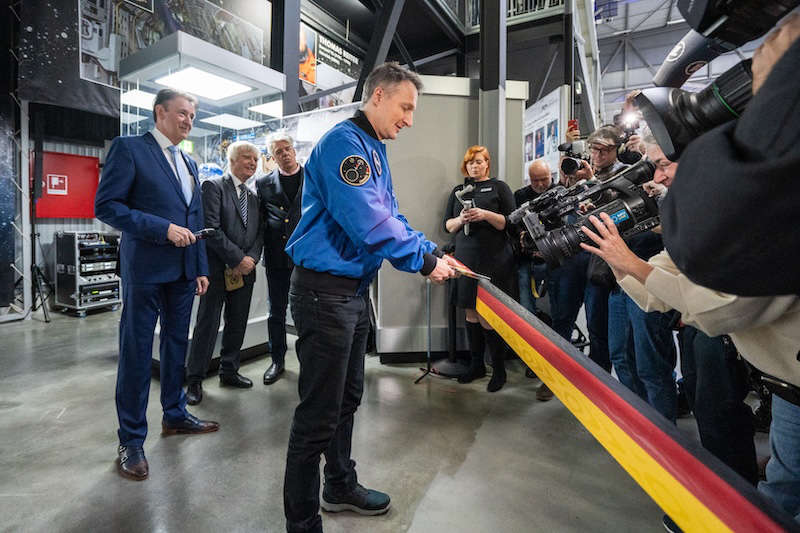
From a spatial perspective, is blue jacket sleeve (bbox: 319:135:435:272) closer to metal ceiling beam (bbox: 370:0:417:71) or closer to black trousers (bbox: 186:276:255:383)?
black trousers (bbox: 186:276:255:383)

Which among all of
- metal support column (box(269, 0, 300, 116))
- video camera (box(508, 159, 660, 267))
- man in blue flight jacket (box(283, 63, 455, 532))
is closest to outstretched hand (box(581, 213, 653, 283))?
video camera (box(508, 159, 660, 267))

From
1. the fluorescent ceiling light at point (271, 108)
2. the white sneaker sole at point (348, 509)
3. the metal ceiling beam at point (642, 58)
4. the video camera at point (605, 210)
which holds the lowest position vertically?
the white sneaker sole at point (348, 509)

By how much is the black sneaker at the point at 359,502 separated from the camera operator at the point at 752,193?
1595mm

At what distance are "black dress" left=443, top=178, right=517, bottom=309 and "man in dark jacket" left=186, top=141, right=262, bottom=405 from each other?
62.1 inches

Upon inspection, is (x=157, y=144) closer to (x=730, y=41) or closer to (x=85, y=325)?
(x=730, y=41)

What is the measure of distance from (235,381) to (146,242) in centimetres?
141

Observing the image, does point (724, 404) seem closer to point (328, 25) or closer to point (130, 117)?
point (130, 117)

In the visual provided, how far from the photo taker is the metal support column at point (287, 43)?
491 cm

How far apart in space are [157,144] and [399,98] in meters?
1.42

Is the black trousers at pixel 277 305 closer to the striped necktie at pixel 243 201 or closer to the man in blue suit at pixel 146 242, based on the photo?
the striped necktie at pixel 243 201

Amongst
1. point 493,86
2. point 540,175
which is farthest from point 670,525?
point 493,86

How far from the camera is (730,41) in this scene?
0.69m

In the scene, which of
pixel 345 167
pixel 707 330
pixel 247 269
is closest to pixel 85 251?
pixel 247 269

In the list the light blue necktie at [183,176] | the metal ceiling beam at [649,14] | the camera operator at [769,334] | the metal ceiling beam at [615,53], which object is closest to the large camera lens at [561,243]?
the camera operator at [769,334]
